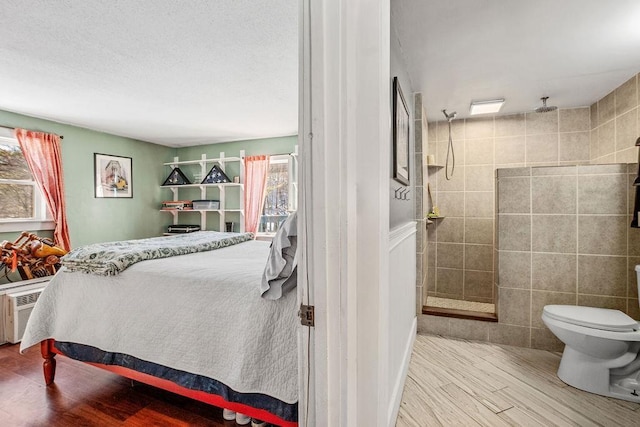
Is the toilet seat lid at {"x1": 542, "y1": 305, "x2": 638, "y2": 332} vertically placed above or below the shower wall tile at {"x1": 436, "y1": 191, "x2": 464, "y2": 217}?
below

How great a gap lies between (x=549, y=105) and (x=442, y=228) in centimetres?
156

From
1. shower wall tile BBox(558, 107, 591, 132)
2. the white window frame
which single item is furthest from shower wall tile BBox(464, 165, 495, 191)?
the white window frame

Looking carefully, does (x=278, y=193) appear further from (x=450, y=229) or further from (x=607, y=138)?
(x=607, y=138)

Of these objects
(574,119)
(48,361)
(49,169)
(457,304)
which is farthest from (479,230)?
(49,169)

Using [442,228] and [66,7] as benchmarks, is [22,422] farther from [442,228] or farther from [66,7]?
[442,228]

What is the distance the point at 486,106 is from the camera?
3.02 metres

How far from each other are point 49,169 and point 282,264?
12.1 ft

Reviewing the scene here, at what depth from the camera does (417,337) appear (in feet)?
8.93

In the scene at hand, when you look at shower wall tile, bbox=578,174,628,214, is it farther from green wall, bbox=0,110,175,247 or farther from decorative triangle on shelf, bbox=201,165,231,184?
green wall, bbox=0,110,175,247

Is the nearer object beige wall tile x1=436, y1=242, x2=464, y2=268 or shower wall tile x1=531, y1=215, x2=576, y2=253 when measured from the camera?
shower wall tile x1=531, y1=215, x2=576, y2=253

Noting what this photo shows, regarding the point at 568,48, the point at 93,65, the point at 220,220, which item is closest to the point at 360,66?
the point at 568,48

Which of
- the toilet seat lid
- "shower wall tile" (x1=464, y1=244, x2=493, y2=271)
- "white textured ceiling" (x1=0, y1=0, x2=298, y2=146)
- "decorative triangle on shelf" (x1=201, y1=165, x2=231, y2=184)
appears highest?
"white textured ceiling" (x1=0, y1=0, x2=298, y2=146)

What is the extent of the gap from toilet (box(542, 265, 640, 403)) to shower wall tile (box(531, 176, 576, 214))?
32.7 inches

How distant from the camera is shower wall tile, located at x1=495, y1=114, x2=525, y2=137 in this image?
130 inches
